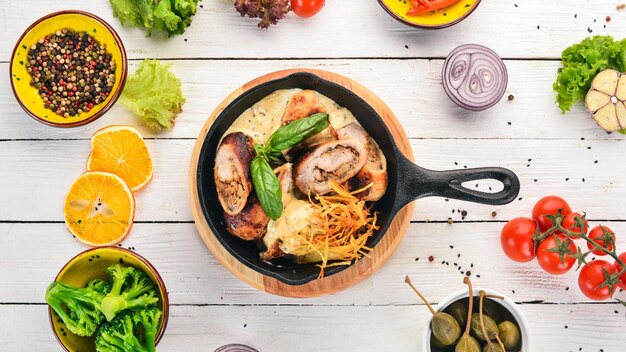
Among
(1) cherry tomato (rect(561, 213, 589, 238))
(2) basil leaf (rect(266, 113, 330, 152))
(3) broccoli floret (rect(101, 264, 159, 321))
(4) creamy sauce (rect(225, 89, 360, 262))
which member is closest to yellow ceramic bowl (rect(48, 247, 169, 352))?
(3) broccoli floret (rect(101, 264, 159, 321))

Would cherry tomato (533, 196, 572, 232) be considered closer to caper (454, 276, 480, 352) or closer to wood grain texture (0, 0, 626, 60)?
caper (454, 276, 480, 352)

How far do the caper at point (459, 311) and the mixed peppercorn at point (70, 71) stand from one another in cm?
168

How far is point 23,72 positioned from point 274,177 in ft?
4.10

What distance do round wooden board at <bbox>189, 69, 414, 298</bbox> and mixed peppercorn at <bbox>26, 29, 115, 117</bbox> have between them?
1.62 feet

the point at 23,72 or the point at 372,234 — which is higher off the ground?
the point at 372,234

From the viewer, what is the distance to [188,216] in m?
3.04

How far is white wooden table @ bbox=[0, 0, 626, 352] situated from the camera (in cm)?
303

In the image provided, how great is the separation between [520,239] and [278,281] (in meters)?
1.01

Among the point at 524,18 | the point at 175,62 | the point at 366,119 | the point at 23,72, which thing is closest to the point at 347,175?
the point at 366,119

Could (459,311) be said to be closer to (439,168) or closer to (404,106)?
(439,168)

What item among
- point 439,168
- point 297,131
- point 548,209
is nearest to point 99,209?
point 297,131

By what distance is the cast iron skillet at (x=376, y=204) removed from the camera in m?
2.47

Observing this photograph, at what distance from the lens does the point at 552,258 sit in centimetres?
288

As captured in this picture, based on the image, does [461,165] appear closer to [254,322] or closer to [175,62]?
[254,322]
